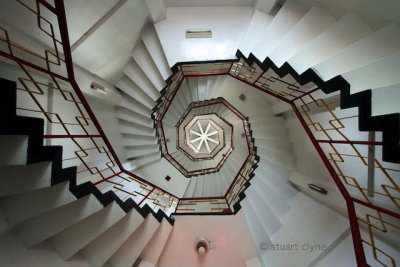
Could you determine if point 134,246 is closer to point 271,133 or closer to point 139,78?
point 139,78

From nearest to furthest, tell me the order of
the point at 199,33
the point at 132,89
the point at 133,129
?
the point at 199,33 → the point at 132,89 → the point at 133,129

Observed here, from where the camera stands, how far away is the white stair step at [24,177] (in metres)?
1.77

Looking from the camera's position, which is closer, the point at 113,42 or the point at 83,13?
the point at 83,13

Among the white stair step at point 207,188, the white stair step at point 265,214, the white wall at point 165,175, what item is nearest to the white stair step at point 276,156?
the white stair step at point 265,214

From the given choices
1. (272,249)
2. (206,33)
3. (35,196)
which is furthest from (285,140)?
(35,196)

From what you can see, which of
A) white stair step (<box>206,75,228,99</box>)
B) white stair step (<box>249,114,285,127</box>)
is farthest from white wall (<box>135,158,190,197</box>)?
white stair step (<box>249,114,285,127</box>)

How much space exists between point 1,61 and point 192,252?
4.66 metres

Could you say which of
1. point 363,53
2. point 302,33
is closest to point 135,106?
point 302,33

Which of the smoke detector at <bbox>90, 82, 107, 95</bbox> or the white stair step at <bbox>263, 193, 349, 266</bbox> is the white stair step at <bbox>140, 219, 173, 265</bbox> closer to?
the white stair step at <bbox>263, 193, 349, 266</bbox>

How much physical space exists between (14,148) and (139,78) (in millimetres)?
3185

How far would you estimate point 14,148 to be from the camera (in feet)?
5.28

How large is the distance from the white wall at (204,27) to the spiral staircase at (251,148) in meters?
0.10

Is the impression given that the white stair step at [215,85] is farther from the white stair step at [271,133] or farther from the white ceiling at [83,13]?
the white ceiling at [83,13]

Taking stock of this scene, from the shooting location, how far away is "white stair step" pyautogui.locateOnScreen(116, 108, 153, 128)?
4.67m
